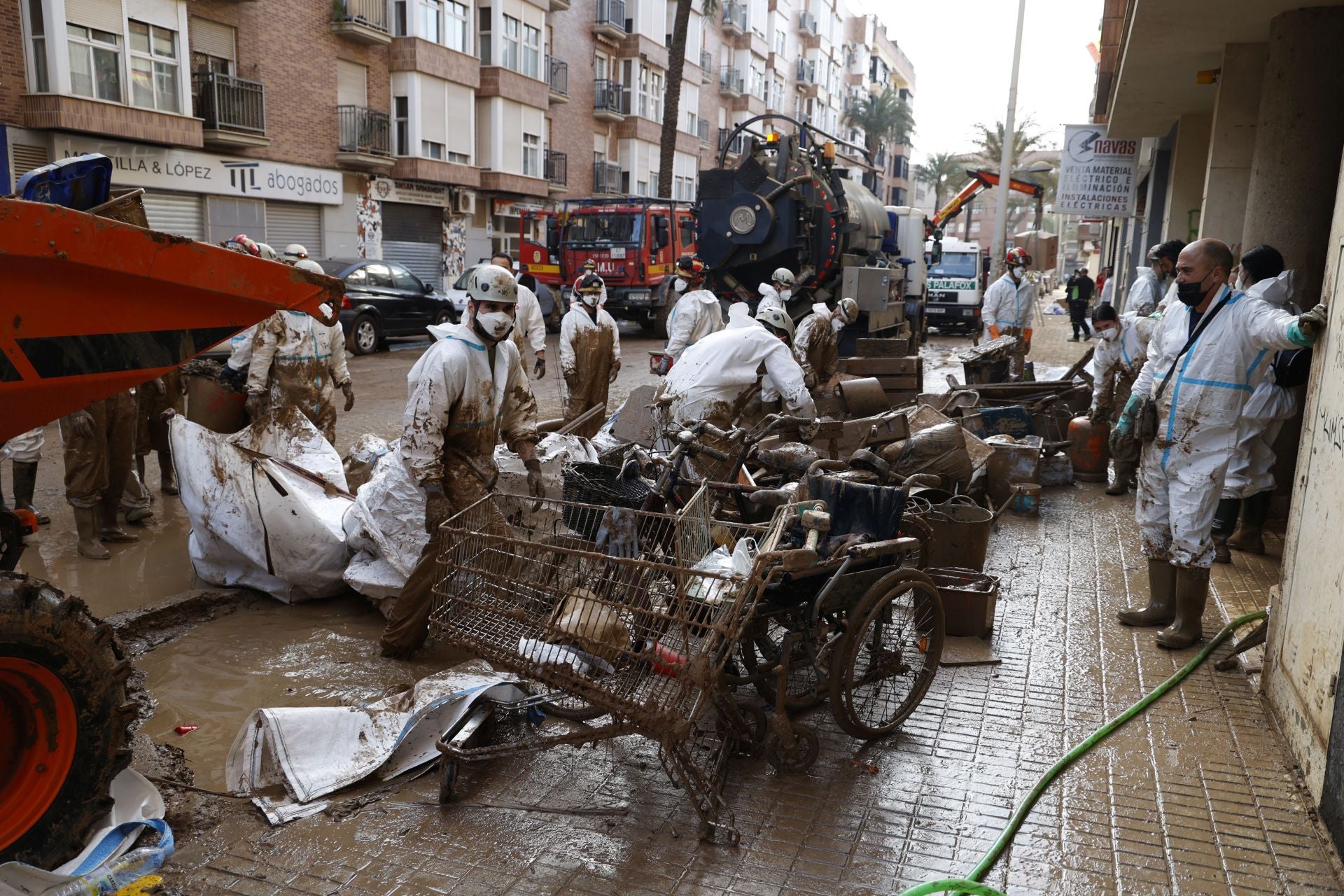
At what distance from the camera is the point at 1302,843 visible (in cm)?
348

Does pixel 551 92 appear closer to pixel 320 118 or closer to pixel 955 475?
pixel 320 118

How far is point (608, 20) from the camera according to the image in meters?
36.8

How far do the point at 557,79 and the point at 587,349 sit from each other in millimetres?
27151

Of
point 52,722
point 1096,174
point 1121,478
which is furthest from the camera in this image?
point 1096,174

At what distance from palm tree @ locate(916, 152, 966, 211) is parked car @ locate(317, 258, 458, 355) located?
54388 mm

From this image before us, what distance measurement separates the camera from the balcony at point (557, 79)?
3350cm

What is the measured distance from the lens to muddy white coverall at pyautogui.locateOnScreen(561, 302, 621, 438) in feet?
32.5

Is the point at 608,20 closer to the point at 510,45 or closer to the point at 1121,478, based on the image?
the point at 510,45

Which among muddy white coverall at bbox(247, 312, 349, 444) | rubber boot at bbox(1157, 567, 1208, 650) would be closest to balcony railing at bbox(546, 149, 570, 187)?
muddy white coverall at bbox(247, 312, 349, 444)

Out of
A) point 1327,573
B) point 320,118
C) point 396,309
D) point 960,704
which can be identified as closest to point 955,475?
point 960,704

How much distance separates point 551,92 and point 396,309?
18178mm

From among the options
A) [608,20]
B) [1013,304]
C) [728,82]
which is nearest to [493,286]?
[1013,304]

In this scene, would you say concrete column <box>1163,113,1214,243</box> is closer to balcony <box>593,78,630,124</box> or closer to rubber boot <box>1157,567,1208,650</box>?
Answer: rubber boot <box>1157,567,1208,650</box>

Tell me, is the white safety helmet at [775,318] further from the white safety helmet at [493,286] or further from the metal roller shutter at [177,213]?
the metal roller shutter at [177,213]
